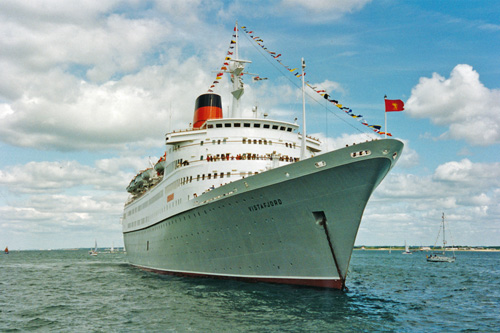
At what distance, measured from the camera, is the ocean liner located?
16391mm

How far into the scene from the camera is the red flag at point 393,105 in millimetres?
15656

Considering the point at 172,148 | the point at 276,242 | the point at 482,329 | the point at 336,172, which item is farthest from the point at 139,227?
the point at 482,329

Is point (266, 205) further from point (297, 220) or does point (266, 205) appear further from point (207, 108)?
point (207, 108)

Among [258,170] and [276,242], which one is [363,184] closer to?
[276,242]

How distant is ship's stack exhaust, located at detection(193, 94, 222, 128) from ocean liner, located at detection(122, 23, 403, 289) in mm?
78

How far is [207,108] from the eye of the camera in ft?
94.6

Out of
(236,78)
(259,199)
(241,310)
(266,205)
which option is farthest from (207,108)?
(241,310)

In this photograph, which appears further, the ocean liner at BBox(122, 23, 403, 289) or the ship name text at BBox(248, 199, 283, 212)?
the ship name text at BBox(248, 199, 283, 212)

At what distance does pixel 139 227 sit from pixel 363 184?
26935mm

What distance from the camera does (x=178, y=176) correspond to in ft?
84.6

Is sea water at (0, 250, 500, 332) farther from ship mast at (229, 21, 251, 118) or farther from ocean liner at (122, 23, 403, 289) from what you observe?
ship mast at (229, 21, 251, 118)

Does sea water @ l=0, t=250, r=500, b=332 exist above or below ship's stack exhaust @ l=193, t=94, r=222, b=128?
below

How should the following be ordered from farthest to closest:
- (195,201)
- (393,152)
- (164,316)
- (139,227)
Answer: (139,227) → (195,201) → (393,152) → (164,316)

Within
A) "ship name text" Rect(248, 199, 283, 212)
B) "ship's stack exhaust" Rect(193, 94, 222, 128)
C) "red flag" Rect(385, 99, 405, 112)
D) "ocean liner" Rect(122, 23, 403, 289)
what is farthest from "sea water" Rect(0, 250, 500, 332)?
"ship's stack exhaust" Rect(193, 94, 222, 128)
